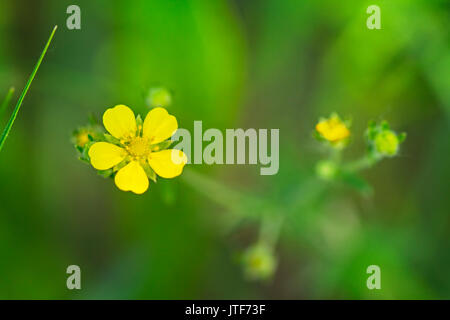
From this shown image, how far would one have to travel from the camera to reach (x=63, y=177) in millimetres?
2688

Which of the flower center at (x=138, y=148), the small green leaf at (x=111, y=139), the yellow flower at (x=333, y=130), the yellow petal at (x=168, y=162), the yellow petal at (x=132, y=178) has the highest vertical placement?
the yellow flower at (x=333, y=130)

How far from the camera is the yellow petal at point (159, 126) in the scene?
1.61 m

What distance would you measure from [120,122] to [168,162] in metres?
0.22

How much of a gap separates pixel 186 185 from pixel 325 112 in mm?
841

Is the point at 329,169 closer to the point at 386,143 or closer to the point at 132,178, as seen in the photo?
the point at 386,143

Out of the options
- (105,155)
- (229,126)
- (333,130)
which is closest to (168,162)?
(105,155)

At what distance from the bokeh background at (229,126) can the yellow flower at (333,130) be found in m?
0.59

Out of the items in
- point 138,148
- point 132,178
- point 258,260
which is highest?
point 138,148

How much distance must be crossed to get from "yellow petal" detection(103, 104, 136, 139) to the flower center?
33 mm

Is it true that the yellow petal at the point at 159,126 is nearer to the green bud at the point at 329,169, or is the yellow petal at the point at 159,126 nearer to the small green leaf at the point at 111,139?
the small green leaf at the point at 111,139

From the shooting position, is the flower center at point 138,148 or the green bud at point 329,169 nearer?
the flower center at point 138,148

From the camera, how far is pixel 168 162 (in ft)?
5.29

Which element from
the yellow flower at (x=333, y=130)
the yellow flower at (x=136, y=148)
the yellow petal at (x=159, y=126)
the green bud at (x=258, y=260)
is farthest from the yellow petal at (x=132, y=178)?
the green bud at (x=258, y=260)

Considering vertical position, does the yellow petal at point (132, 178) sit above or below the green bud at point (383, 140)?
below
